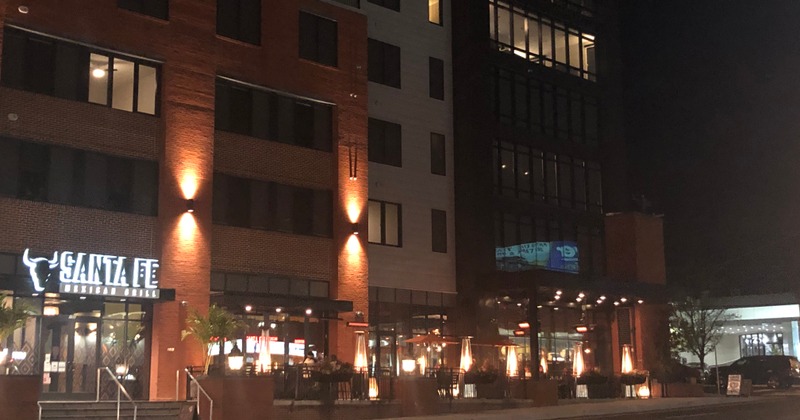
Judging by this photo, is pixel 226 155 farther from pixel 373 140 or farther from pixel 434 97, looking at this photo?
pixel 434 97

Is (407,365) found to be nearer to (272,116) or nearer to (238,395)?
(238,395)

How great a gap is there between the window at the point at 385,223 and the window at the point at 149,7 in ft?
37.7

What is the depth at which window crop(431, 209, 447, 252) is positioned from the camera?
134ft

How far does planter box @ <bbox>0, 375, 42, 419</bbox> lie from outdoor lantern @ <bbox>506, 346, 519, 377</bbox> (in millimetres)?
21664

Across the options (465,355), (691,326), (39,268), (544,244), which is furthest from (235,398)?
(691,326)

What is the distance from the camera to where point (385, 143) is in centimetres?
3941

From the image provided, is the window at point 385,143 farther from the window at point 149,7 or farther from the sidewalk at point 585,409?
the sidewalk at point 585,409

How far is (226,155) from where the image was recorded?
1284 inches

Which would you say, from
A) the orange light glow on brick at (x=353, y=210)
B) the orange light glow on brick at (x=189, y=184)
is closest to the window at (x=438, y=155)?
the orange light glow on brick at (x=353, y=210)

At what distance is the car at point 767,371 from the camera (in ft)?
162

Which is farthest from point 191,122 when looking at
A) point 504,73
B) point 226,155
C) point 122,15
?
point 504,73

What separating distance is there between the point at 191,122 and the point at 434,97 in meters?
13.7

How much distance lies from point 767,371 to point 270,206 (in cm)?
3063

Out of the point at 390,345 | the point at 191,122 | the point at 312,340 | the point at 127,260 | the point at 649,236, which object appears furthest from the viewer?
the point at 649,236
